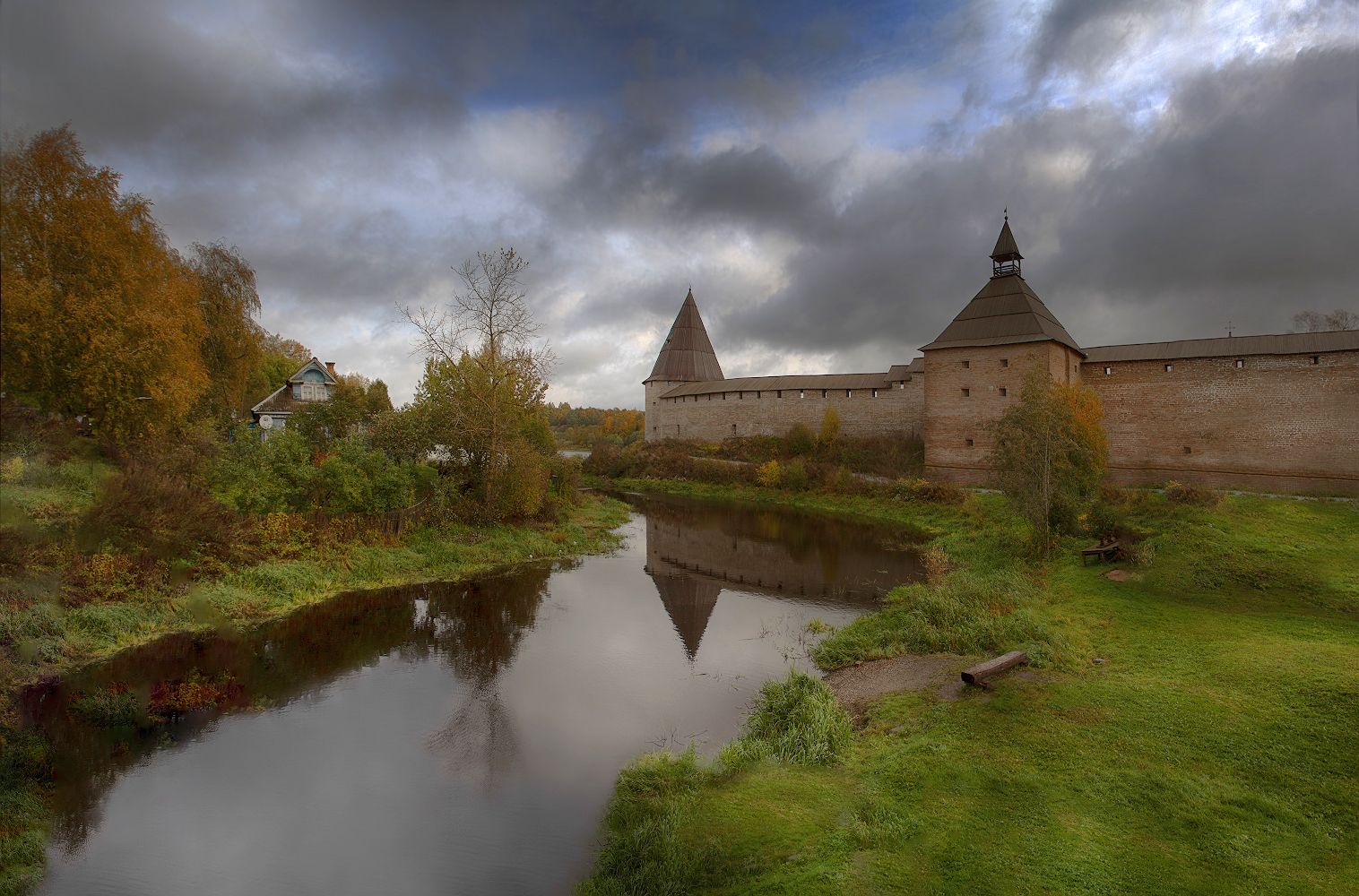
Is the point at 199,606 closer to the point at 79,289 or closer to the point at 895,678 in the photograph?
the point at 79,289

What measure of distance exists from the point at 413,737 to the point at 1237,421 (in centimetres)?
2059

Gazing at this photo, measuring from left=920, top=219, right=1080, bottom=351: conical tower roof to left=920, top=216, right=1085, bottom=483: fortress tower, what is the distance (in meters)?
0.02

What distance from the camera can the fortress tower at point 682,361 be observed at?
108 feet

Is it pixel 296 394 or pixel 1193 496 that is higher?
pixel 296 394

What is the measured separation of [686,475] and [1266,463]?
18.9 metres

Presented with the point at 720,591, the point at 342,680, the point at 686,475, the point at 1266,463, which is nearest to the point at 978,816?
the point at 342,680

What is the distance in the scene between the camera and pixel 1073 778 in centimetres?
396

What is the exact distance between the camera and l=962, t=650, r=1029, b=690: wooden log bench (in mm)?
5645

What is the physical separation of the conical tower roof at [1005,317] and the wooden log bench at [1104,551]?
9.55 meters

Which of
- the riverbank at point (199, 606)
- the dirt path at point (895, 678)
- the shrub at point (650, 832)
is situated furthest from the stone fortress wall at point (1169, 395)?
the shrub at point (650, 832)

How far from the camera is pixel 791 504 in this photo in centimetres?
2183

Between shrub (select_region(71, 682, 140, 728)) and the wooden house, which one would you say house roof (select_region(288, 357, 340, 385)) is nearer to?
the wooden house

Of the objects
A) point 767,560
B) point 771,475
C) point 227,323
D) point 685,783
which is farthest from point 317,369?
point 685,783

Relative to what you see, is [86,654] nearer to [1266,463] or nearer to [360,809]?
[360,809]
